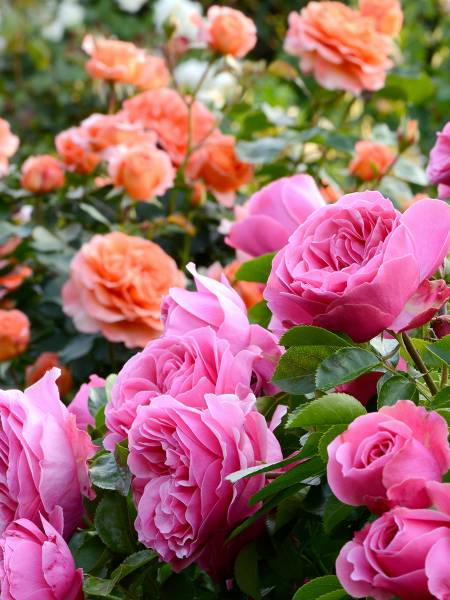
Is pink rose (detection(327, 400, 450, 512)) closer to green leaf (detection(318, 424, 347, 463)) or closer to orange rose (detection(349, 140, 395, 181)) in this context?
green leaf (detection(318, 424, 347, 463))

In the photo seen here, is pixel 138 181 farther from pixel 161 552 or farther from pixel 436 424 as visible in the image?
pixel 436 424

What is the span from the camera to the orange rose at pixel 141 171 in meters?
1.38

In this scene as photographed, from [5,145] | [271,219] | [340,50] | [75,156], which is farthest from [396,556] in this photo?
Answer: [5,145]

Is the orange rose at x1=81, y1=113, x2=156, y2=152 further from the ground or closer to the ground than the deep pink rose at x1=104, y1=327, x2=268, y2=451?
closer to the ground

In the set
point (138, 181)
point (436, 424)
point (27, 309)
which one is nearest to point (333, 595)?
point (436, 424)

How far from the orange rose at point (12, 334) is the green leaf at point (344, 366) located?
0.85m

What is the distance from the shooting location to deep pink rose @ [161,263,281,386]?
2.26ft

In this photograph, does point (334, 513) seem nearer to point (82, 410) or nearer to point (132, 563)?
point (132, 563)

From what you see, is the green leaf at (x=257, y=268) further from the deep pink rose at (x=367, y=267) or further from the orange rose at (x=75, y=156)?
the orange rose at (x=75, y=156)

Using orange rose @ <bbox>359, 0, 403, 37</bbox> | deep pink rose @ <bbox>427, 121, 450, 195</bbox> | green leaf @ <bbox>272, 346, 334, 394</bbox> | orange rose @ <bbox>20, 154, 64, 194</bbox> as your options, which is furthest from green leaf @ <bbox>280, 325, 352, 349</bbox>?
orange rose @ <bbox>359, 0, 403, 37</bbox>

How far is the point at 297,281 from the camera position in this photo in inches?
23.2

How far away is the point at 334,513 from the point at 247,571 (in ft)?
0.33

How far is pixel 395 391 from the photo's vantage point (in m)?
0.58

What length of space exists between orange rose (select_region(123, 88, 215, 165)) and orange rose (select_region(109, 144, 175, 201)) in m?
0.11
